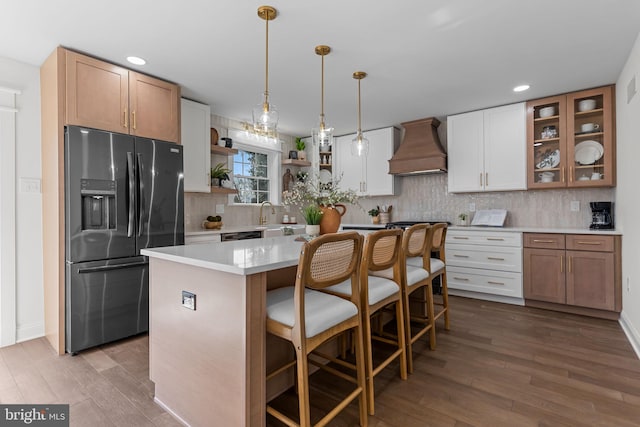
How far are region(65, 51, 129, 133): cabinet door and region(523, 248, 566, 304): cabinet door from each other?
440 cm

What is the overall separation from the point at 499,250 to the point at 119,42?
432 cm

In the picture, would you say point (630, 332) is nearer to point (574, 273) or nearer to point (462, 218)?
point (574, 273)

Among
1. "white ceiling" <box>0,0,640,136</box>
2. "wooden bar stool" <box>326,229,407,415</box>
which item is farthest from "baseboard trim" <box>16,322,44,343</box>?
"wooden bar stool" <box>326,229,407,415</box>

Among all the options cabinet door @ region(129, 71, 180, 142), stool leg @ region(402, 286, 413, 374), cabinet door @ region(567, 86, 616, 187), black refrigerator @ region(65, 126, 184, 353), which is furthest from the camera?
cabinet door @ region(567, 86, 616, 187)

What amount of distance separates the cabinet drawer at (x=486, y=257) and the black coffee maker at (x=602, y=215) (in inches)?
32.8

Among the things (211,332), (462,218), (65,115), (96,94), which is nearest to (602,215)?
(462,218)

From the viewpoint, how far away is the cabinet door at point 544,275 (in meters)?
3.43

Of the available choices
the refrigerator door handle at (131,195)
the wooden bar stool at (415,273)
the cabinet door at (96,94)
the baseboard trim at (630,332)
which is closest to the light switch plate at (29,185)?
the cabinet door at (96,94)

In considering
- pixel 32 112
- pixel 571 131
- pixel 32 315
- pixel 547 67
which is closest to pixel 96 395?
pixel 32 315

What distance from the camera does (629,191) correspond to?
277 centimetres

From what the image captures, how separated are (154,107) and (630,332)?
4.75m

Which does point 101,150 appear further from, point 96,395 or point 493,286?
point 493,286

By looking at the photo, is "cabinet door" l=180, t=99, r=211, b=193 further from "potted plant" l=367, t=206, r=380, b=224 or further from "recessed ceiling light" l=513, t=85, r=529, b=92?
"recessed ceiling light" l=513, t=85, r=529, b=92

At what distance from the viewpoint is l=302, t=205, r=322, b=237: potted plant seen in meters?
2.36
